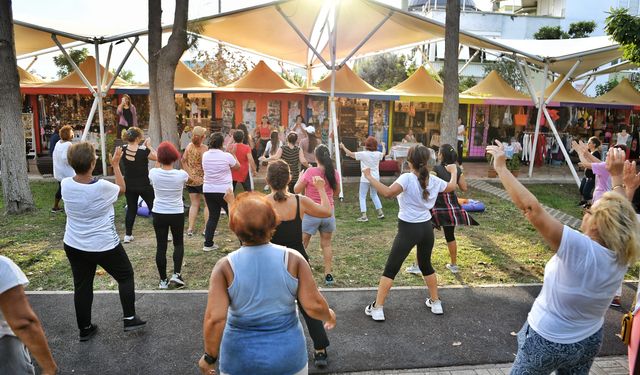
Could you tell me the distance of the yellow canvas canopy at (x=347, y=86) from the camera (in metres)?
14.9

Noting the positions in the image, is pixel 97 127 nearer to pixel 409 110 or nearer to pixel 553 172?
pixel 409 110

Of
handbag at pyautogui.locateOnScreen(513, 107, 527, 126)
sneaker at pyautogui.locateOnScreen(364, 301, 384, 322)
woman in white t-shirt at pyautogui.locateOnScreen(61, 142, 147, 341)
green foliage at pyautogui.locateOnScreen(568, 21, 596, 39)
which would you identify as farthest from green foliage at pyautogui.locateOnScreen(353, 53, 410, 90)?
woman in white t-shirt at pyautogui.locateOnScreen(61, 142, 147, 341)

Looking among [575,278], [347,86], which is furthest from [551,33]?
[575,278]

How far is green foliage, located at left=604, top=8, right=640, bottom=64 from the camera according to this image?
29.7ft

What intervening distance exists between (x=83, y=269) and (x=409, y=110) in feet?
50.5

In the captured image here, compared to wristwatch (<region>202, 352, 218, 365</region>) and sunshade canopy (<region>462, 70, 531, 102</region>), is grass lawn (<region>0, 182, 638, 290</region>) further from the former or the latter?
sunshade canopy (<region>462, 70, 531, 102</region>)

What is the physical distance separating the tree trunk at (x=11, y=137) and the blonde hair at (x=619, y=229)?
994 centimetres

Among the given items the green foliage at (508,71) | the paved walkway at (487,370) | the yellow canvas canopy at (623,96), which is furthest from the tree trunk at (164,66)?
the green foliage at (508,71)

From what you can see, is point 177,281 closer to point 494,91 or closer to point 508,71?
point 494,91

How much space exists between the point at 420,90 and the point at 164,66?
920cm

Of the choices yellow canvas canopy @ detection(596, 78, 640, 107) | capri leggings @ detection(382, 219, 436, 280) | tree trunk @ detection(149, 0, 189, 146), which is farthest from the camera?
yellow canvas canopy @ detection(596, 78, 640, 107)

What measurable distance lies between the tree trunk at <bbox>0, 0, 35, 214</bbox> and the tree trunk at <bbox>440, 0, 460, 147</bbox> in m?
8.89

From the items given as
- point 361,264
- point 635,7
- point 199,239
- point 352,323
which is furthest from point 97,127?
point 635,7

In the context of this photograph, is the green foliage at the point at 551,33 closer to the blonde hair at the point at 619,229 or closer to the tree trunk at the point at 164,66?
the tree trunk at the point at 164,66
